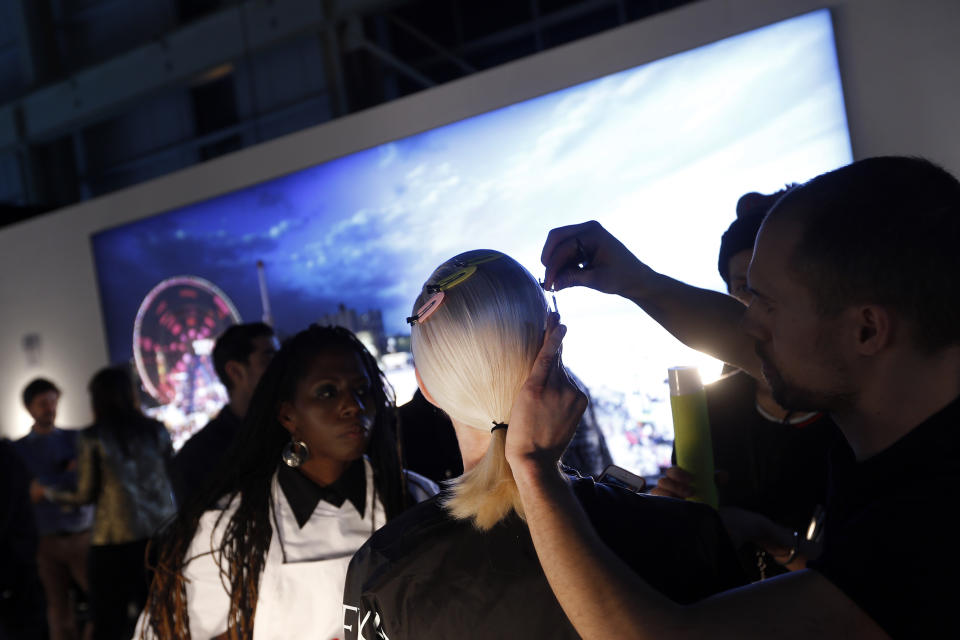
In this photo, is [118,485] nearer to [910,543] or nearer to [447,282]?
[447,282]

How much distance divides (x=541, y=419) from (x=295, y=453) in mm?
1018

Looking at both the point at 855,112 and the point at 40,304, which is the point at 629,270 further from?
the point at 40,304

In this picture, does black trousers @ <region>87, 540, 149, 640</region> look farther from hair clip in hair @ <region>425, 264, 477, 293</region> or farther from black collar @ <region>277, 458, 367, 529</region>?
hair clip in hair @ <region>425, 264, 477, 293</region>

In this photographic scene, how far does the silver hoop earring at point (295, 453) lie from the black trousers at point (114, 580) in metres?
2.52

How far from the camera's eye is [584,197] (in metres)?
3.84

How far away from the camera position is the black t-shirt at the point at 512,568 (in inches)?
40.0

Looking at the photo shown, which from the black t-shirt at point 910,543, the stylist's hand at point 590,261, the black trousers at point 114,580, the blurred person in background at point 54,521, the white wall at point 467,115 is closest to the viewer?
the black t-shirt at point 910,543

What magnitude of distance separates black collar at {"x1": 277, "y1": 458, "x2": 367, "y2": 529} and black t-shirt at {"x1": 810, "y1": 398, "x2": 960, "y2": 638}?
115cm

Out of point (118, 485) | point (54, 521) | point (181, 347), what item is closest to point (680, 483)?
point (118, 485)

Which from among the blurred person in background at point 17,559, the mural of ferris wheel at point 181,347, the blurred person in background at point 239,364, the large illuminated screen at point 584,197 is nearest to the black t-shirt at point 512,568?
the blurred person in background at point 239,364

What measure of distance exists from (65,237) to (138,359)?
4.09 feet

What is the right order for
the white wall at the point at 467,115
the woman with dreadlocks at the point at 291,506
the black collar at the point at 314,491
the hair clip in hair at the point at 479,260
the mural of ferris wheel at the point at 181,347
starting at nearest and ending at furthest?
the hair clip in hair at the point at 479,260
the woman with dreadlocks at the point at 291,506
the black collar at the point at 314,491
the white wall at the point at 467,115
the mural of ferris wheel at the point at 181,347

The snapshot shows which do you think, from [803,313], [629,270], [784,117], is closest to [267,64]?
[784,117]

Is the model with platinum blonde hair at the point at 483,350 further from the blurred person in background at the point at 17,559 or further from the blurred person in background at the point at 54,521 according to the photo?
the blurred person in background at the point at 54,521
